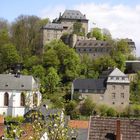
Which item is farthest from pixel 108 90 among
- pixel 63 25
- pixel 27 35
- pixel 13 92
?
pixel 63 25

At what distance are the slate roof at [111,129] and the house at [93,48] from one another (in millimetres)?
68804

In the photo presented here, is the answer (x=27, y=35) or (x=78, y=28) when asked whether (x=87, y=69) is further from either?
(x=78, y=28)

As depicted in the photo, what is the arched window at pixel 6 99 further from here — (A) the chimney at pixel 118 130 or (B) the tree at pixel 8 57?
(A) the chimney at pixel 118 130

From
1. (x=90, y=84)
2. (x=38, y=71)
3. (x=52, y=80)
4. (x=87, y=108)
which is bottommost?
(x=87, y=108)

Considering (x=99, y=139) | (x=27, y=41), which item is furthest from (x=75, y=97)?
(x=99, y=139)

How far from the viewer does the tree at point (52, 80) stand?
69438mm

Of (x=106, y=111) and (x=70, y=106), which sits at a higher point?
(x=70, y=106)

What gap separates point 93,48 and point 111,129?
7143 cm

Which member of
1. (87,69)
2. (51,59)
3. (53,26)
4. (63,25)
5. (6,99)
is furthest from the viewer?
(63,25)

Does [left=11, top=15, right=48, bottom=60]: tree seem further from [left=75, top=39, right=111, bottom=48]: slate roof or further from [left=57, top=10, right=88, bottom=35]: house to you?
[left=75, top=39, right=111, bottom=48]: slate roof

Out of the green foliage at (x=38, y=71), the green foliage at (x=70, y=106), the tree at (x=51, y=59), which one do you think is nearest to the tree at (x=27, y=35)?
the tree at (x=51, y=59)

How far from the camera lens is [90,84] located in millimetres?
69688

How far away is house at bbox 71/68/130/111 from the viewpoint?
6869 centimetres

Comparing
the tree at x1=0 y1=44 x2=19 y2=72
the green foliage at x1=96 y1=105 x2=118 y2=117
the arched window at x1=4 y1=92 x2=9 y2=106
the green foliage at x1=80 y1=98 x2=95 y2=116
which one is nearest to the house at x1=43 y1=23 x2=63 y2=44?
the tree at x1=0 y1=44 x2=19 y2=72
